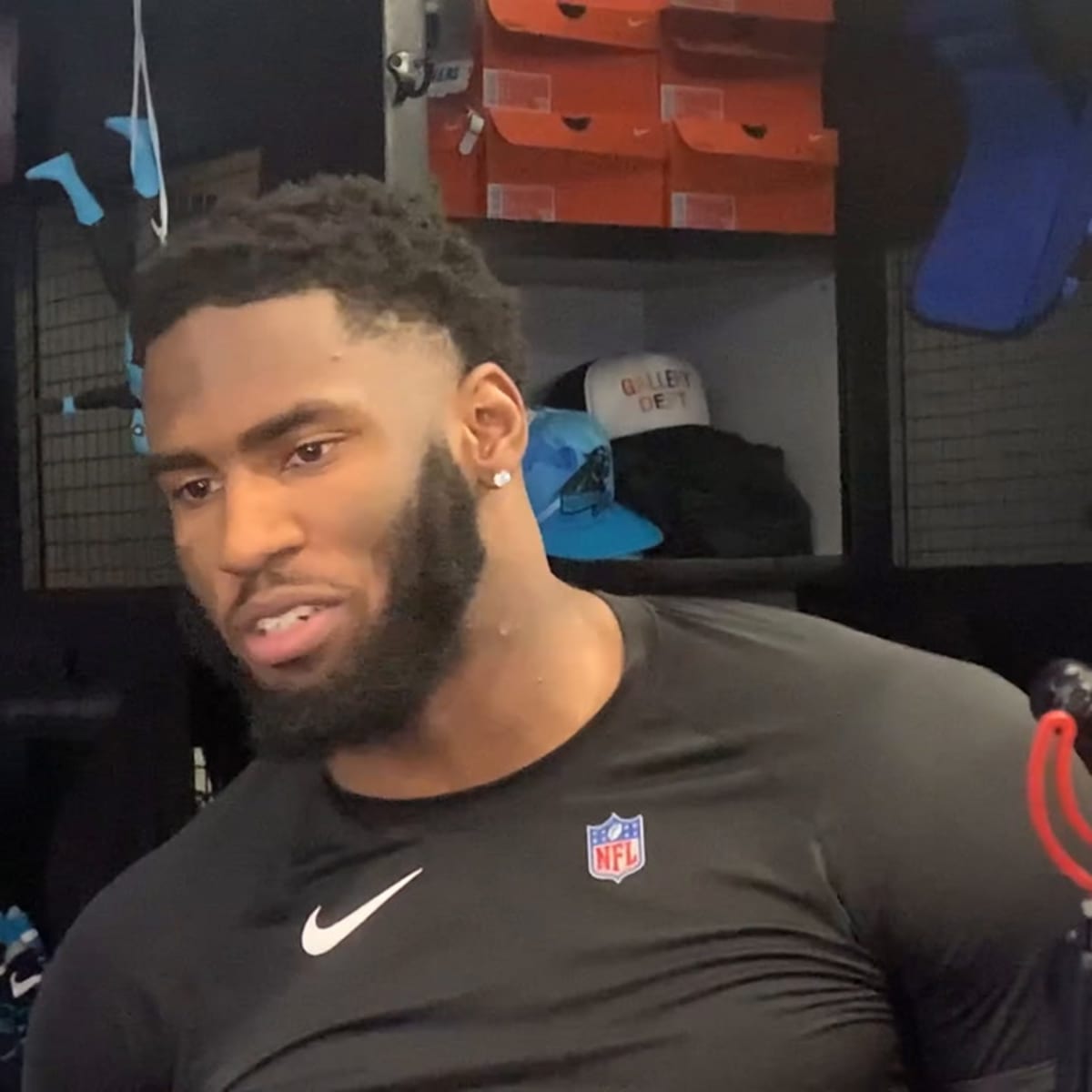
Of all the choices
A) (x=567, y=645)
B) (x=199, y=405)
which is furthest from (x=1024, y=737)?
(x=199, y=405)

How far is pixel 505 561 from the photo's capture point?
1052 mm

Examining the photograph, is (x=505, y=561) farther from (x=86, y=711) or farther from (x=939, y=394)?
(x=939, y=394)

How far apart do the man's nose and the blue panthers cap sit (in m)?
0.55

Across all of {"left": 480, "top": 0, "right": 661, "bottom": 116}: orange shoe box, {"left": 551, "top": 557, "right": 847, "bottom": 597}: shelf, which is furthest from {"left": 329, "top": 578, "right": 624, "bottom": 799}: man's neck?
{"left": 480, "top": 0, "right": 661, "bottom": 116}: orange shoe box

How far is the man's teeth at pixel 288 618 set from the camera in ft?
3.19

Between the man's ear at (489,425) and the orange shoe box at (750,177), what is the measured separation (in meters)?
0.59

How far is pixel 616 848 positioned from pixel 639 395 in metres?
0.77

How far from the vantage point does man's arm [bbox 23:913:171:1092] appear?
108cm

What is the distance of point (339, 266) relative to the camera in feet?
3.34

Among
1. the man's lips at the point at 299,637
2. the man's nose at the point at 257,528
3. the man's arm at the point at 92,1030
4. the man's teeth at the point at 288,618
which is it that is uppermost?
the man's nose at the point at 257,528

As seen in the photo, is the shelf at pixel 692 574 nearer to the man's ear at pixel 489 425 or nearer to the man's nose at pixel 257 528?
the man's ear at pixel 489 425

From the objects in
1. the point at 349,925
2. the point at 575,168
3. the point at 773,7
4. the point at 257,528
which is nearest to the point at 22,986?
the point at 349,925

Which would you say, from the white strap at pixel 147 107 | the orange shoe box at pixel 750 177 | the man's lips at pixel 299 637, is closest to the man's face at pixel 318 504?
the man's lips at pixel 299 637

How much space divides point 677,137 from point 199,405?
75 cm
